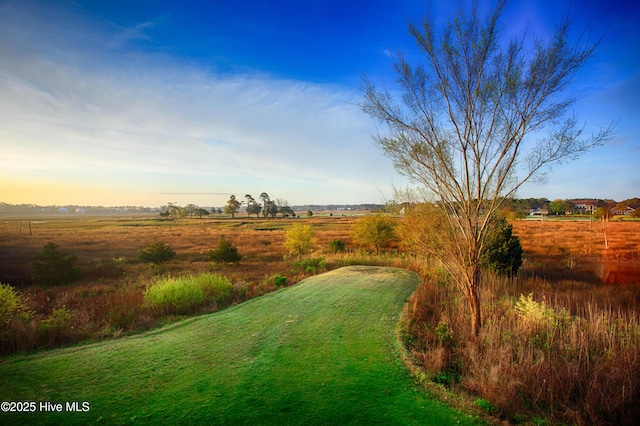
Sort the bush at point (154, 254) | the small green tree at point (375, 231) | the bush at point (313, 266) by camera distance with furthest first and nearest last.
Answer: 1. the small green tree at point (375, 231)
2. the bush at point (154, 254)
3. the bush at point (313, 266)

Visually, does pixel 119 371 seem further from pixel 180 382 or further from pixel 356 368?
pixel 356 368

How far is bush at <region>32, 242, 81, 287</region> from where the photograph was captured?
14906mm

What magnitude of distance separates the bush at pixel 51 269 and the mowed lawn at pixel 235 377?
48.3ft

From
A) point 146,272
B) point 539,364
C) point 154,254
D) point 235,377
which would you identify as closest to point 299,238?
point 146,272

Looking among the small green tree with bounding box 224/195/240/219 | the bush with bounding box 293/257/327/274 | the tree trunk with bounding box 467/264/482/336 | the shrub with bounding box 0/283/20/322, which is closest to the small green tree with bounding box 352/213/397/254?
the bush with bounding box 293/257/327/274

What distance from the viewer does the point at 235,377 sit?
12.1 ft

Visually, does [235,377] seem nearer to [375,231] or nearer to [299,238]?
[299,238]

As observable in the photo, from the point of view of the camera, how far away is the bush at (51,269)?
14906 millimetres

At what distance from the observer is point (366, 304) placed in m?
7.02

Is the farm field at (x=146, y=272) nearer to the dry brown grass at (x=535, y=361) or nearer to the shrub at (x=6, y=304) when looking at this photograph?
the shrub at (x=6, y=304)

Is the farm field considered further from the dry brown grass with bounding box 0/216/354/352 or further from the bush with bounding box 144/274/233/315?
the bush with bounding box 144/274/233/315

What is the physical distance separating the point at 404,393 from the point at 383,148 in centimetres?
427

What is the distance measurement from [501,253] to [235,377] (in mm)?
12267

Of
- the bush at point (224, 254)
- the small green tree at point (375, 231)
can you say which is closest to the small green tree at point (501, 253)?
the small green tree at point (375, 231)
